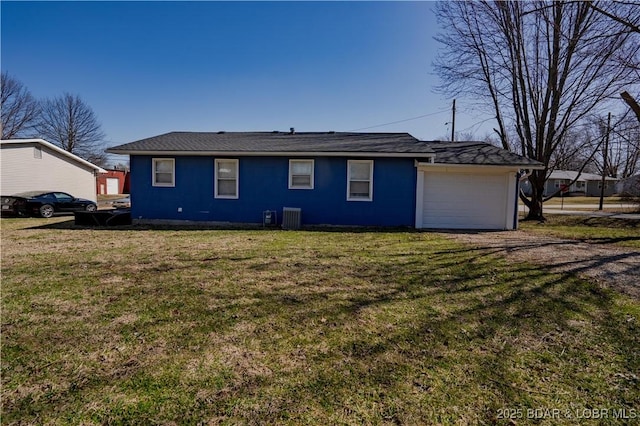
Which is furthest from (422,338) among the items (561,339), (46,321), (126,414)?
(46,321)

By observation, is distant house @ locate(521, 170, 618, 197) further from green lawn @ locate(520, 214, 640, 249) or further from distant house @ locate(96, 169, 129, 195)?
distant house @ locate(96, 169, 129, 195)

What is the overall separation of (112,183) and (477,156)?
39.0 meters

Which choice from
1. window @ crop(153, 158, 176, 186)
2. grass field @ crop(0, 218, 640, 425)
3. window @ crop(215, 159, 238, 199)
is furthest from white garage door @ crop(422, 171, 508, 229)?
window @ crop(153, 158, 176, 186)

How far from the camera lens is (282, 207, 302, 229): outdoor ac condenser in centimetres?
1057

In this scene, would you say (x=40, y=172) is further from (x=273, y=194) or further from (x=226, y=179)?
(x=273, y=194)

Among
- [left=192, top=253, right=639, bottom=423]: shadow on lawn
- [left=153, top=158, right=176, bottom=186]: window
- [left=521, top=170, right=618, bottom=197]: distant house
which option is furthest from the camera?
[left=521, top=170, right=618, bottom=197]: distant house

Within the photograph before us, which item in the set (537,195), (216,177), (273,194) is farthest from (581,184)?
(216,177)

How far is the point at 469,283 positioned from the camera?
4715 mm

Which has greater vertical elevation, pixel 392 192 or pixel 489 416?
pixel 392 192

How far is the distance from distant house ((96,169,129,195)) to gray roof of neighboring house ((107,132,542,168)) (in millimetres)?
27826

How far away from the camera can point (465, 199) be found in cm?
1085

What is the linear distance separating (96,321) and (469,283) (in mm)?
4774

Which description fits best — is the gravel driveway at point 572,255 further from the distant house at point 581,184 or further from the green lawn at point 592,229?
the distant house at point 581,184

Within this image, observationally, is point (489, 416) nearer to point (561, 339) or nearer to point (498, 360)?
point (498, 360)
